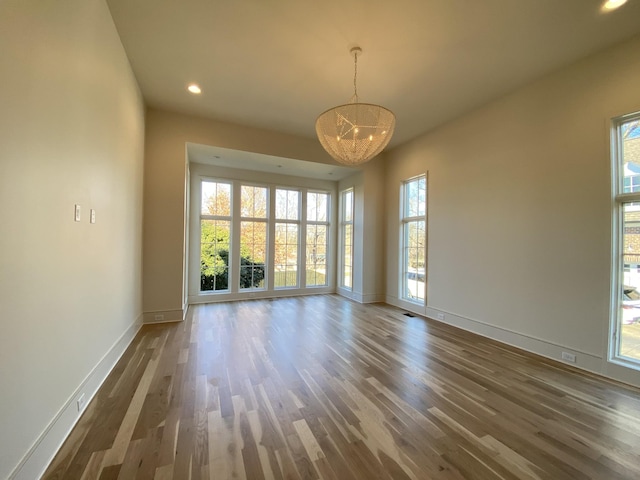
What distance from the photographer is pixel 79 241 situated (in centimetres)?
193

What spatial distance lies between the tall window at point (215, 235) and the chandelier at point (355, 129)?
3.88m

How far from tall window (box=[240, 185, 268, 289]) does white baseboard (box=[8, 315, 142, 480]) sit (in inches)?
141

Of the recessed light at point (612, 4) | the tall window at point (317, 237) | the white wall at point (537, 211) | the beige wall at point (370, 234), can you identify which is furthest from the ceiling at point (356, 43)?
the tall window at point (317, 237)

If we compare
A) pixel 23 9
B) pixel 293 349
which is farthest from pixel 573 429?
pixel 23 9

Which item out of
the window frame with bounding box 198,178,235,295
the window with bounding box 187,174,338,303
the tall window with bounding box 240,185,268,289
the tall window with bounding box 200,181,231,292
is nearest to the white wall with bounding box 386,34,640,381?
the window with bounding box 187,174,338,303

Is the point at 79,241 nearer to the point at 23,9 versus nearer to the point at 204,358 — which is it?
the point at 23,9

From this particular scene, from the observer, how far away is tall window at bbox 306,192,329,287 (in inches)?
269

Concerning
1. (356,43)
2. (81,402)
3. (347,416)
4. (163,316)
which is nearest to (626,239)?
(347,416)

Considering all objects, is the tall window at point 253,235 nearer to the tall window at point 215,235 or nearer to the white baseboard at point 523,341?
the tall window at point 215,235

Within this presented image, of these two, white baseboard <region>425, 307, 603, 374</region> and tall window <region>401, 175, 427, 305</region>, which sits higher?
tall window <region>401, 175, 427, 305</region>

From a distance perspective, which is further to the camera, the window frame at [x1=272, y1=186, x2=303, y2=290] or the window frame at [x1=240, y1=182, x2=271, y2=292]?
the window frame at [x1=272, y1=186, x2=303, y2=290]

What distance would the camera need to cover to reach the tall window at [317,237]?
22.4 ft

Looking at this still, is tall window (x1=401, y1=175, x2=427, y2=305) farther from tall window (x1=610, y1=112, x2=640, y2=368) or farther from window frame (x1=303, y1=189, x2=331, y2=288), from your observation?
tall window (x1=610, y1=112, x2=640, y2=368)

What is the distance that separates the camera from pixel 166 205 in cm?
420
